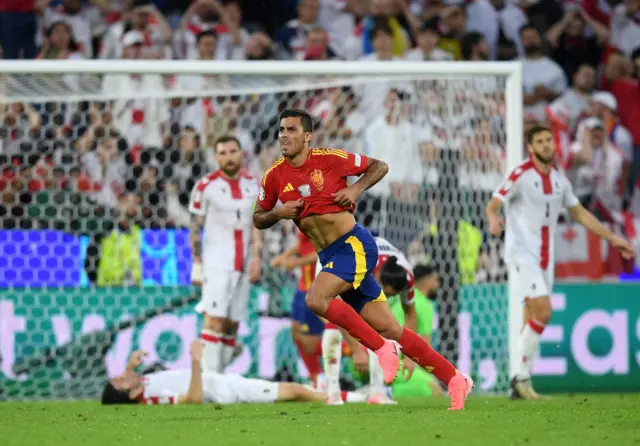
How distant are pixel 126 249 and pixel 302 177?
3.91 meters

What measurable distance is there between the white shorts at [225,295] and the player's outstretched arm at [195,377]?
1.00 meters

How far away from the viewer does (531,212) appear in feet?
32.3

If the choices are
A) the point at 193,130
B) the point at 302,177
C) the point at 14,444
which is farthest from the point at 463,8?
the point at 14,444

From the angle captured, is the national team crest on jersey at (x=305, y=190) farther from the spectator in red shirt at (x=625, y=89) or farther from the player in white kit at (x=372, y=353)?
the spectator in red shirt at (x=625, y=89)

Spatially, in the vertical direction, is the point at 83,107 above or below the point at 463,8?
below

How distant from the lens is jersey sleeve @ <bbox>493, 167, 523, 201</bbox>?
9703mm

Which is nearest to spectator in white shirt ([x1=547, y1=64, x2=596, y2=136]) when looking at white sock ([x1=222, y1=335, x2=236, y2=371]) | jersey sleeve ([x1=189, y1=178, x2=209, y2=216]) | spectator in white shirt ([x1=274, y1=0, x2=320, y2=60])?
spectator in white shirt ([x1=274, y1=0, x2=320, y2=60])

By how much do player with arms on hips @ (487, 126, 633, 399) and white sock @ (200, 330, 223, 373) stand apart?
2588 millimetres

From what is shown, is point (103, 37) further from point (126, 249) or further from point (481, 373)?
point (481, 373)

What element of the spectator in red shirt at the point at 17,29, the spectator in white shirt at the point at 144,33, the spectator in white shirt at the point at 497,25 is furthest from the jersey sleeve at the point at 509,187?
the spectator in red shirt at the point at 17,29

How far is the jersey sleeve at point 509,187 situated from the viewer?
970cm

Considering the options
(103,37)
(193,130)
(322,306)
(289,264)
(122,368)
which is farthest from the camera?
(103,37)

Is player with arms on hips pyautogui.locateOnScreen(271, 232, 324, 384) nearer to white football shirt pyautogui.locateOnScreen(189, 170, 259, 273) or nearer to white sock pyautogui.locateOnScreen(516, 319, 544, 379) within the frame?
white football shirt pyautogui.locateOnScreen(189, 170, 259, 273)

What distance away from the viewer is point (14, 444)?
580cm
